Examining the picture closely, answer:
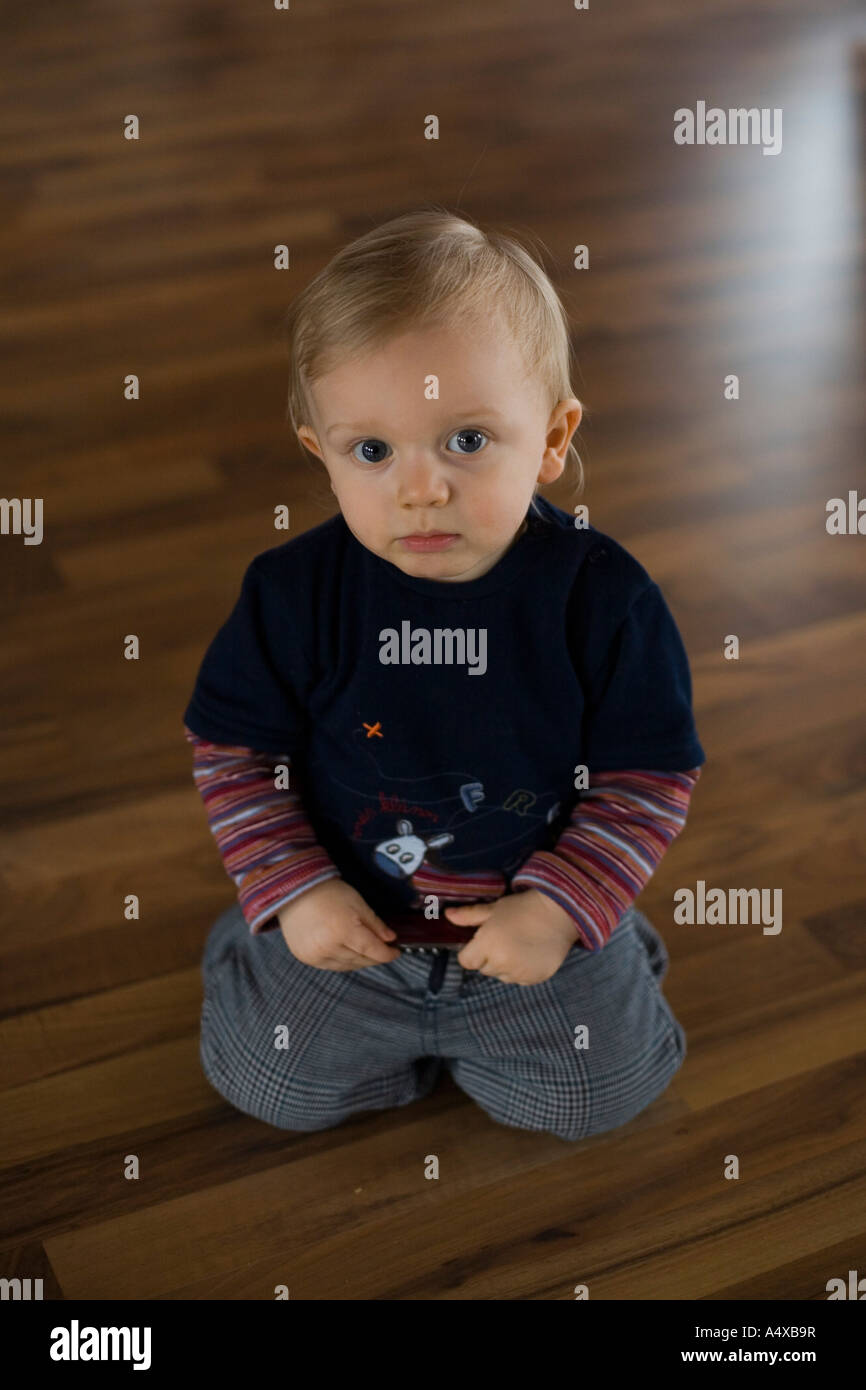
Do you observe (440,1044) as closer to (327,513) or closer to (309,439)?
(309,439)

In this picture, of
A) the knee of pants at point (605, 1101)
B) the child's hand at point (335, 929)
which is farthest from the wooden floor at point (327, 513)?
the child's hand at point (335, 929)

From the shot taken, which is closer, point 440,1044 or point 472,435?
point 472,435

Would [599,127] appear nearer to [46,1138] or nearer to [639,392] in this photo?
[639,392]

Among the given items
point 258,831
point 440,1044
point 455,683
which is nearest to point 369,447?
point 455,683

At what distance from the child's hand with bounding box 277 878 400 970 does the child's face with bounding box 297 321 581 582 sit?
0.24 meters

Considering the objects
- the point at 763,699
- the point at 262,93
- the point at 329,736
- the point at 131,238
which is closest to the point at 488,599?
the point at 329,736

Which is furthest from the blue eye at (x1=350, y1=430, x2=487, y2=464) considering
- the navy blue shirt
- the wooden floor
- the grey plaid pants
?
the wooden floor

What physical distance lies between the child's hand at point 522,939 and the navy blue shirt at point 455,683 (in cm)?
5

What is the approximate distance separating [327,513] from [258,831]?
763 millimetres

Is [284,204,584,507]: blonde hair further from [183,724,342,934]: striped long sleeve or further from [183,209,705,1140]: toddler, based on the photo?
[183,724,342,934]: striped long sleeve

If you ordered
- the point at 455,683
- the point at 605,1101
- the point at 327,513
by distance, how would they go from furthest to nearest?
1. the point at 327,513
2. the point at 605,1101
3. the point at 455,683

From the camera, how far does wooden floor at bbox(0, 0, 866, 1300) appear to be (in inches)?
42.7

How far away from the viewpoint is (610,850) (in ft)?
3.41
